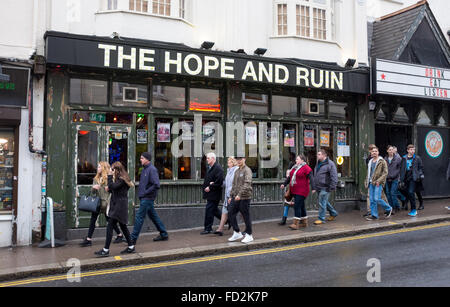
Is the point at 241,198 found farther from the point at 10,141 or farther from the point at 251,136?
the point at 10,141

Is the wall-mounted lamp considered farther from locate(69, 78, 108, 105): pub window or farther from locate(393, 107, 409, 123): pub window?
locate(393, 107, 409, 123): pub window

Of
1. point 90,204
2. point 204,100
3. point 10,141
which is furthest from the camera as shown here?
point 204,100

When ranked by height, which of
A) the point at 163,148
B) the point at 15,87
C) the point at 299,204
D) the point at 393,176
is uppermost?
the point at 15,87

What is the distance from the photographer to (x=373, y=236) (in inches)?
374

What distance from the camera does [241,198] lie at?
884 cm

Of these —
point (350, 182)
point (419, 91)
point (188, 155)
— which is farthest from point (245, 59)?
point (419, 91)

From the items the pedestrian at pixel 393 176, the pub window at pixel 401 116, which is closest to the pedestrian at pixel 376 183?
the pedestrian at pixel 393 176

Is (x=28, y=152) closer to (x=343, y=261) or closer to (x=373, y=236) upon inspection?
(x=343, y=261)

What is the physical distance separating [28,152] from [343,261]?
706cm

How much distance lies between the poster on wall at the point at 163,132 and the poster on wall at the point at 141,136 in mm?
323

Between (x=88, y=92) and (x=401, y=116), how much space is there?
10327 millimetres

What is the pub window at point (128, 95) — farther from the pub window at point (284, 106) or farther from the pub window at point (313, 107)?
the pub window at point (313, 107)

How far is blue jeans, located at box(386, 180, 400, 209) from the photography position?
39.7 feet

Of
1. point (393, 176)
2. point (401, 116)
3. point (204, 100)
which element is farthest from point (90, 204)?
point (401, 116)
